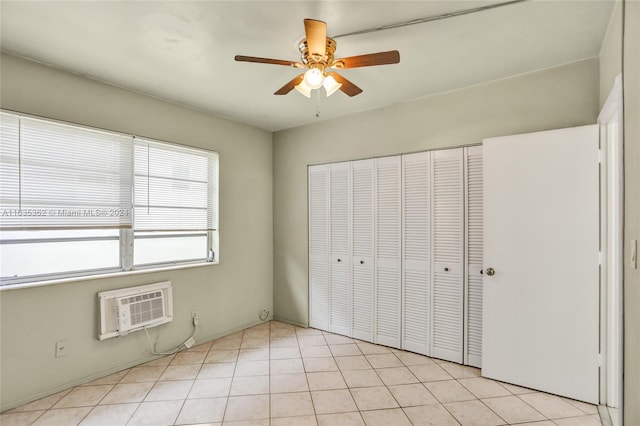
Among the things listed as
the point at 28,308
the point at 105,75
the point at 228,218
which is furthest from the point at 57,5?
the point at 228,218

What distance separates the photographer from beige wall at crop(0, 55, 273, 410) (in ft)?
7.62

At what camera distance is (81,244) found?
2695 mm

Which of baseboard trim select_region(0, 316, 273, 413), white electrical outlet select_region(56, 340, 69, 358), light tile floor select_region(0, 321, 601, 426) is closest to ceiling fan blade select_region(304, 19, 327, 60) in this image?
light tile floor select_region(0, 321, 601, 426)

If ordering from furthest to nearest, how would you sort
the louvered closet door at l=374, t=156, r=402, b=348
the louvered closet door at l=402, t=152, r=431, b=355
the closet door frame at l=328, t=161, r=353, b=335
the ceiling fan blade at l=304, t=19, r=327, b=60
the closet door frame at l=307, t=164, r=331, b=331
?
the closet door frame at l=307, t=164, r=331, b=331
the closet door frame at l=328, t=161, r=353, b=335
the louvered closet door at l=374, t=156, r=402, b=348
the louvered closet door at l=402, t=152, r=431, b=355
the ceiling fan blade at l=304, t=19, r=327, b=60

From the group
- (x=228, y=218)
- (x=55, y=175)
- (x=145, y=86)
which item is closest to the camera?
(x=55, y=175)

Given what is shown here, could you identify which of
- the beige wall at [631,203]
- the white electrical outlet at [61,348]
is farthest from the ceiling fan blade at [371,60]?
the white electrical outlet at [61,348]

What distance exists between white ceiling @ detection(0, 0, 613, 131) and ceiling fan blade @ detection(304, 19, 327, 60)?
22 centimetres

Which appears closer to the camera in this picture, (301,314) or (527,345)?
(527,345)

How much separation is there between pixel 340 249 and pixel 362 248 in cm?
30

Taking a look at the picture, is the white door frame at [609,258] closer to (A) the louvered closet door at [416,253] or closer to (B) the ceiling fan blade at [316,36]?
(A) the louvered closet door at [416,253]

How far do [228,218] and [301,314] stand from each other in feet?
5.06

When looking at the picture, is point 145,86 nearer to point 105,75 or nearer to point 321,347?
point 105,75

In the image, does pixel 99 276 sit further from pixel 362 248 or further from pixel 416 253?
pixel 416 253

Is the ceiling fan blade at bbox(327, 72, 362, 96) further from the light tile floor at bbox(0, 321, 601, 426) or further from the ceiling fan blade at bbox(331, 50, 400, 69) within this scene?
the light tile floor at bbox(0, 321, 601, 426)
